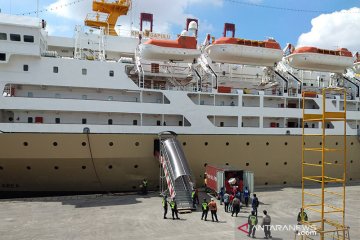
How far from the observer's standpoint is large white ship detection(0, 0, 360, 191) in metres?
15.8

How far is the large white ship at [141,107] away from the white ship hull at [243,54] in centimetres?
7

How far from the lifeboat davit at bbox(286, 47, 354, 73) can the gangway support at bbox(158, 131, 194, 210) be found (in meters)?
10.9

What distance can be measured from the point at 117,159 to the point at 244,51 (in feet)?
34.6

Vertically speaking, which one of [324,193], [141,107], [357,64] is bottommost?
[324,193]

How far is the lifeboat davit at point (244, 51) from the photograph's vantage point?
65.6 ft

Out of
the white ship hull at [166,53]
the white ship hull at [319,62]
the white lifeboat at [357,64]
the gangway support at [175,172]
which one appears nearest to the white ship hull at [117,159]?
the gangway support at [175,172]

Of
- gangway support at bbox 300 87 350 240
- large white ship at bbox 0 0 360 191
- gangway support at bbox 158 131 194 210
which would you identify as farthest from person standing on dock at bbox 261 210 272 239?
large white ship at bbox 0 0 360 191

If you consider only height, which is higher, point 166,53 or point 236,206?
point 166,53

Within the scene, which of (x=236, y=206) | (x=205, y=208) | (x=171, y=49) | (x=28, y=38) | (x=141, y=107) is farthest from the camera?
(x=171, y=49)

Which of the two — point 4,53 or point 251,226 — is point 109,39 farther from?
point 251,226

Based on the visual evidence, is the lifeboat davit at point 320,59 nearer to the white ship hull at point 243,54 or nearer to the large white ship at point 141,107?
the large white ship at point 141,107

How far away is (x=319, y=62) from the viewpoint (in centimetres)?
2197

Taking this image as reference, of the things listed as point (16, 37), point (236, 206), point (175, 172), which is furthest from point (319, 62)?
point (16, 37)

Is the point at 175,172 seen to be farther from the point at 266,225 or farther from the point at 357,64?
the point at 357,64
